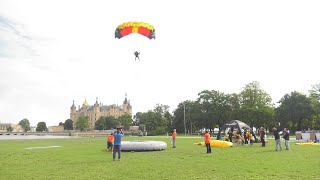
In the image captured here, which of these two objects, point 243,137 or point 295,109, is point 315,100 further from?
point 243,137

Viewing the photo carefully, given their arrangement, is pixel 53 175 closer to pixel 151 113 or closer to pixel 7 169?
pixel 7 169

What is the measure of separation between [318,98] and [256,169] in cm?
8457

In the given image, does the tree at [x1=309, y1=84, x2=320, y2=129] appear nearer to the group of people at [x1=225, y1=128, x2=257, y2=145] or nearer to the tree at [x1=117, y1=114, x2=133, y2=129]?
the group of people at [x1=225, y1=128, x2=257, y2=145]

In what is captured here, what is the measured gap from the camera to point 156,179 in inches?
494

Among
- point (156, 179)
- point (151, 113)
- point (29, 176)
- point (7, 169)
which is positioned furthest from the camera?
point (151, 113)

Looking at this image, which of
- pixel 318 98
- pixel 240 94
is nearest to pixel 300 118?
pixel 318 98

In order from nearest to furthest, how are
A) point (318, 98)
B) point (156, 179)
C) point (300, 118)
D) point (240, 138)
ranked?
1. point (156, 179)
2. point (240, 138)
3. point (318, 98)
4. point (300, 118)

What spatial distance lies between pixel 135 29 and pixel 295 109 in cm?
7585

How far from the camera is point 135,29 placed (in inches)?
1278

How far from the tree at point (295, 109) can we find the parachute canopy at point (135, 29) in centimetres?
7188

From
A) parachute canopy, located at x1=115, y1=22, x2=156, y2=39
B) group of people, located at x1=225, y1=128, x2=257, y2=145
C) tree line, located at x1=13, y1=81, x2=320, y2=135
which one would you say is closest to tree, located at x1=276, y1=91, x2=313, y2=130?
tree line, located at x1=13, y1=81, x2=320, y2=135

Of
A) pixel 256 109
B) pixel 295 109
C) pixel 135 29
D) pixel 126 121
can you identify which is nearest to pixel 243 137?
pixel 135 29

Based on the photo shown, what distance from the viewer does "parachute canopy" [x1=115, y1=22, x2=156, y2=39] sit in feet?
106

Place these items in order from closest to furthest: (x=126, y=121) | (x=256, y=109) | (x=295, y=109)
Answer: (x=256, y=109) < (x=295, y=109) < (x=126, y=121)
